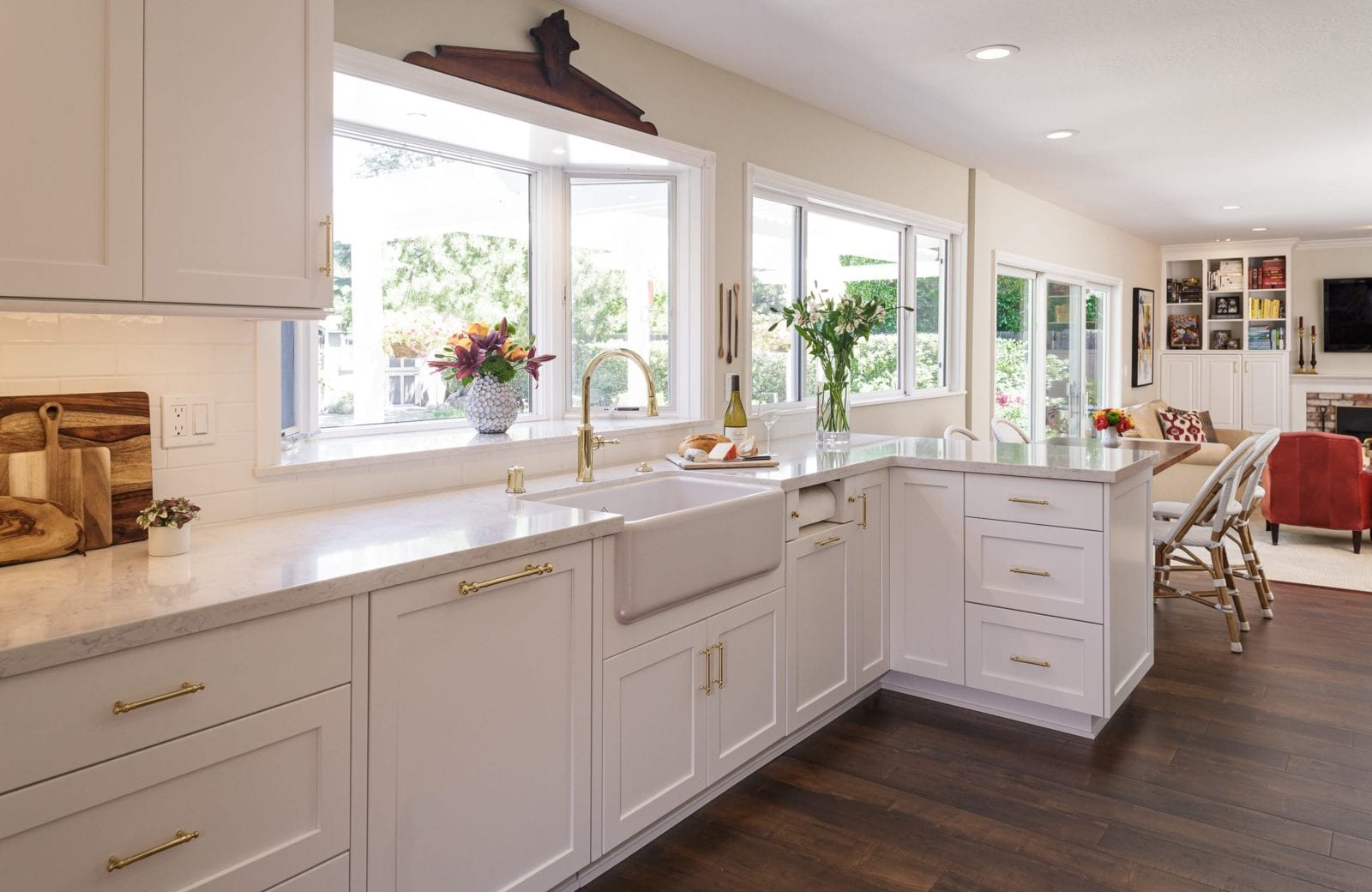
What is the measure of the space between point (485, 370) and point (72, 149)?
136 cm

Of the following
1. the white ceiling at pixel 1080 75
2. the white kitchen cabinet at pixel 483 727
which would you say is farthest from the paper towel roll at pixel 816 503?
the white ceiling at pixel 1080 75

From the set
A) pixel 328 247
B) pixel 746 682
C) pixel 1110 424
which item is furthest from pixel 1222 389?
pixel 328 247

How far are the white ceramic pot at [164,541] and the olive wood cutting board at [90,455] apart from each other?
0.48ft

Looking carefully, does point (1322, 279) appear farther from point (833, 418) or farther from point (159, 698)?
point (159, 698)

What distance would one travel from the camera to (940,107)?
4266mm

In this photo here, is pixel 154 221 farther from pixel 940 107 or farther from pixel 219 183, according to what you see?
pixel 940 107

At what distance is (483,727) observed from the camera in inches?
72.5

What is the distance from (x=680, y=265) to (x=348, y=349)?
137cm

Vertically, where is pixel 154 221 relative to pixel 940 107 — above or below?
below

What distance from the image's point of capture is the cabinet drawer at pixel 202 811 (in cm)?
124

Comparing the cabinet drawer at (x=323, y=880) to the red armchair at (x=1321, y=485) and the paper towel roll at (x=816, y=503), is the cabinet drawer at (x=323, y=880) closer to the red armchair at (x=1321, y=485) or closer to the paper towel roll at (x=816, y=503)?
the paper towel roll at (x=816, y=503)

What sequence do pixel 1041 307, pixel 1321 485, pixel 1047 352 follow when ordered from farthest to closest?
pixel 1047 352
pixel 1041 307
pixel 1321 485

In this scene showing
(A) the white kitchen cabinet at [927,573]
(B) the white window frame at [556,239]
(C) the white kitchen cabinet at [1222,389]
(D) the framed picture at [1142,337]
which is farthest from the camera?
(C) the white kitchen cabinet at [1222,389]

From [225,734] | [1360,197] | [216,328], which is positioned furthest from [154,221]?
[1360,197]
